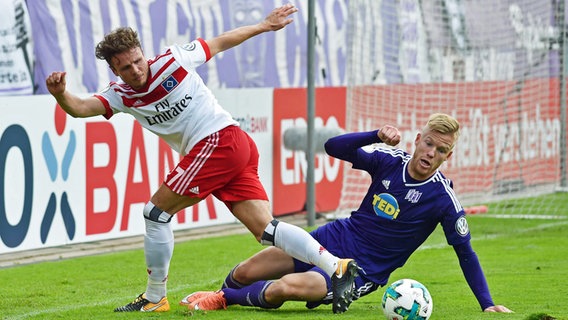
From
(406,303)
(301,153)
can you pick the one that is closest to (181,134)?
(406,303)

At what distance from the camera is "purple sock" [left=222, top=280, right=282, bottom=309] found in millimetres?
6969

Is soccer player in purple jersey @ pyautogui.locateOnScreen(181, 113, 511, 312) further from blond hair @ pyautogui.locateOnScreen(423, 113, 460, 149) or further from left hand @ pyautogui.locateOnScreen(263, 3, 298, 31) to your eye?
left hand @ pyautogui.locateOnScreen(263, 3, 298, 31)

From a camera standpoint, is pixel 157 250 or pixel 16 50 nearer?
pixel 157 250

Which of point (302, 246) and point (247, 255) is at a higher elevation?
point (302, 246)

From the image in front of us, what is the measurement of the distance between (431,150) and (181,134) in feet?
5.13

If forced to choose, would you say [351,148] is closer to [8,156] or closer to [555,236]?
[8,156]

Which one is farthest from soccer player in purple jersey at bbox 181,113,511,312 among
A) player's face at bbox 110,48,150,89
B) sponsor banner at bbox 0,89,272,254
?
sponsor banner at bbox 0,89,272,254

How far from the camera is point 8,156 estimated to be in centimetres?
1038

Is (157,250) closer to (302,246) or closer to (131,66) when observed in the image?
(302,246)

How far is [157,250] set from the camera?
704 centimetres

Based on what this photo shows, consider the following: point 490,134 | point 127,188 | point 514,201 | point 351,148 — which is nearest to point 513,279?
point 351,148

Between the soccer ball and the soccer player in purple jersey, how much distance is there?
0.44 meters

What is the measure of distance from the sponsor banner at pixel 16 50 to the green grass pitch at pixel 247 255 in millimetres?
1713

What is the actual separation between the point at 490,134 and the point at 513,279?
8.11 m
